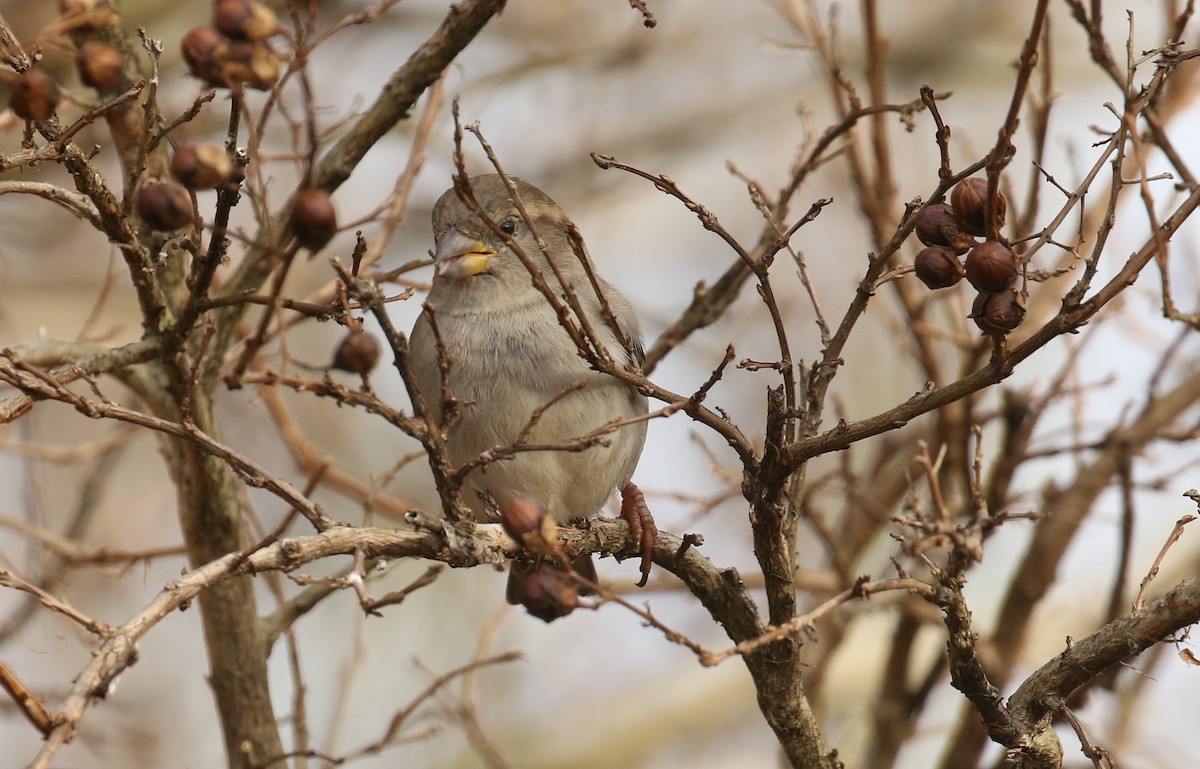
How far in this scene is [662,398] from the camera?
7.81 feet

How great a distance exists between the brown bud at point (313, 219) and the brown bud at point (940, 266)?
104 cm

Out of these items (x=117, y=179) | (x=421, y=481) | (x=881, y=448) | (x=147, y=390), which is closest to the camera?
(x=147, y=390)

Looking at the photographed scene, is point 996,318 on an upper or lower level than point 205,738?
lower

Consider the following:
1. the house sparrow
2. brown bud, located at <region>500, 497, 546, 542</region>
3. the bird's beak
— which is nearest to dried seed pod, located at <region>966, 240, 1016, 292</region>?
brown bud, located at <region>500, 497, 546, 542</region>

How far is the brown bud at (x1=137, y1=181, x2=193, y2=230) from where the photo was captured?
7.45 feet

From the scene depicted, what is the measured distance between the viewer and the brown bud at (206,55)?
2.05 m

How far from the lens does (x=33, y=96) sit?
7.29 feet

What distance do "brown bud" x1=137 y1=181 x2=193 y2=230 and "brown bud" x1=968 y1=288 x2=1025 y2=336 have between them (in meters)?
1.42

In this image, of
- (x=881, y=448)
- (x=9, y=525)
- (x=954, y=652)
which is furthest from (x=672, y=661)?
(x=954, y=652)

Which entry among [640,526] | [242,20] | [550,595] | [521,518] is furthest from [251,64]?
[640,526]

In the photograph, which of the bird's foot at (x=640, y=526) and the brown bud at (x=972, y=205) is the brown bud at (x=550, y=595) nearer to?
the bird's foot at (x=640, y=526)

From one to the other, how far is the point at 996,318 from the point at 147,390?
217 cm

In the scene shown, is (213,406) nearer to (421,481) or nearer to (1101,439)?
(1101,439)

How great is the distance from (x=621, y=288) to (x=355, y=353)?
2983 mm
